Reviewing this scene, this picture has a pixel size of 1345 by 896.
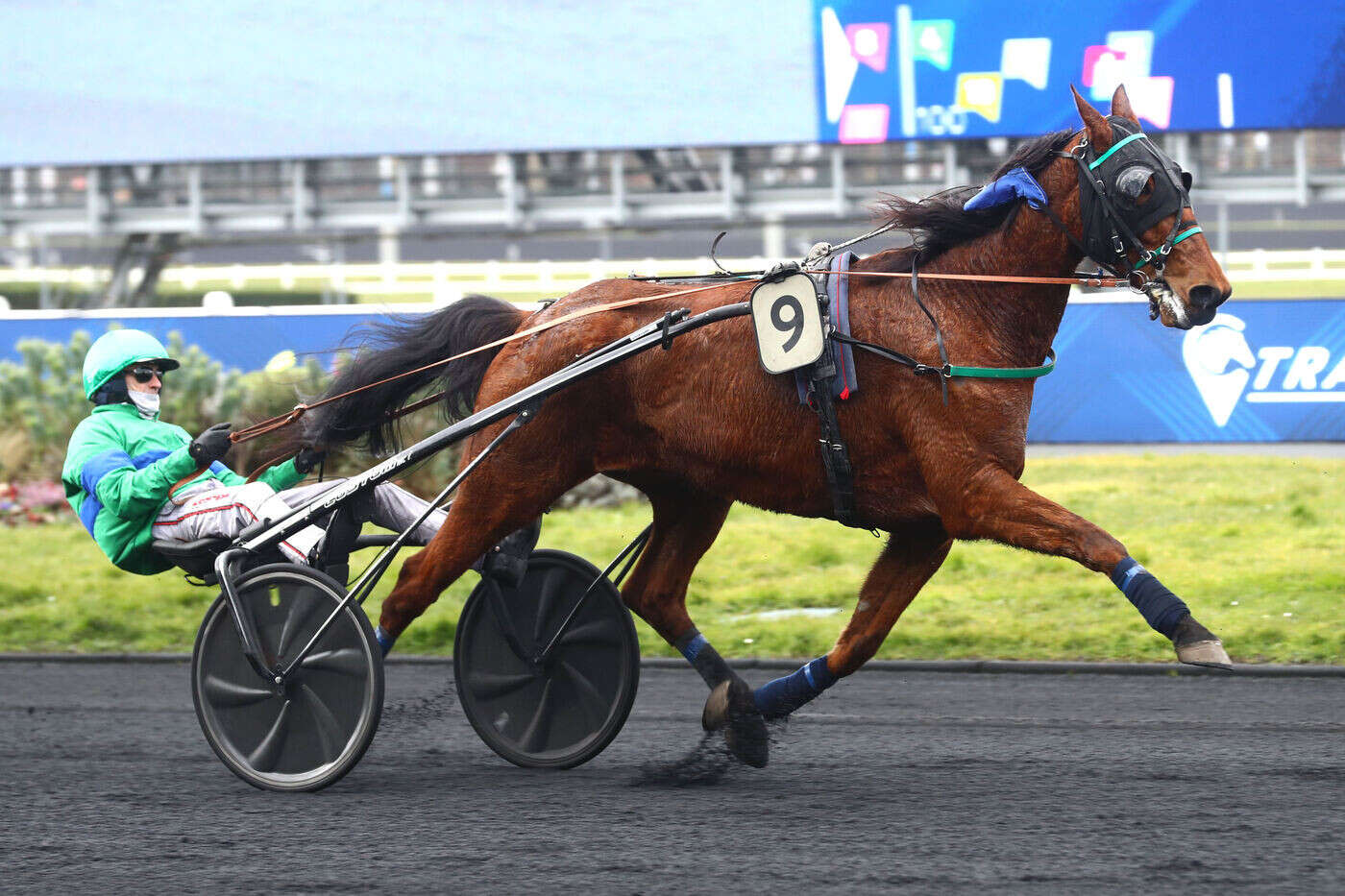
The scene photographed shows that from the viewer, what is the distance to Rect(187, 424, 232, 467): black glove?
4566mm

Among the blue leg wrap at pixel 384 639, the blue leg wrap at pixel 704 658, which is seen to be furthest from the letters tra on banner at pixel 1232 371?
the blue leg wrap at pixel 384 639

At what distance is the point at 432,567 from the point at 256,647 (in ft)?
1.80

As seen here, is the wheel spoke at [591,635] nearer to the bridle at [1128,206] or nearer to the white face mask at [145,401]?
the white face mask at [145,401]

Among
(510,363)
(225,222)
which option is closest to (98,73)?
(225,222)

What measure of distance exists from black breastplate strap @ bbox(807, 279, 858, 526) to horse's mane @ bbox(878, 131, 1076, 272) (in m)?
0.33

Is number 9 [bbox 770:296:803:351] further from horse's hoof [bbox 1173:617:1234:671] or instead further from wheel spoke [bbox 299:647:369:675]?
wheel spoke [bbox 299:647:369:675]

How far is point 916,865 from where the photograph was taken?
11.7 ft

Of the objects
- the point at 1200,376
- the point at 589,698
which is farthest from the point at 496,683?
the point at 1200,376

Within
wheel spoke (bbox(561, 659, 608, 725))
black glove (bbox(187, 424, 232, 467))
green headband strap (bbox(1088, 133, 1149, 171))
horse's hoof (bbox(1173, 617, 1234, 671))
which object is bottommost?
wheel spoke (bbox(561, 659, 608, 725))

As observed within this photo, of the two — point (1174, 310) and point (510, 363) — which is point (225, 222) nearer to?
point (510, 363)

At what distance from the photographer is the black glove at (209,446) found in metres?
4.57

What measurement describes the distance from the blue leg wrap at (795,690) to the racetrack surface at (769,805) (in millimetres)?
186

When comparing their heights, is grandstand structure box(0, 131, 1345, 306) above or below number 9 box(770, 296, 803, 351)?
above

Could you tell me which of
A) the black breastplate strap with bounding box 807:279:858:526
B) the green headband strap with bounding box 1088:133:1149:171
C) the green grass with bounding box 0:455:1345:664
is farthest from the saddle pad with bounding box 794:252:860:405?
the green grass with bounding box 0:455:1345:664
